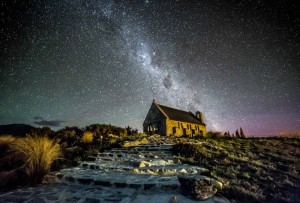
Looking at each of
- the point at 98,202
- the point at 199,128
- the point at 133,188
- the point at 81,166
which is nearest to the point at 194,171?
the point at 133,188

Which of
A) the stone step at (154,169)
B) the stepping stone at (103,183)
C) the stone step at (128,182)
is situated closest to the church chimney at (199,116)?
the stone step at (154,169)

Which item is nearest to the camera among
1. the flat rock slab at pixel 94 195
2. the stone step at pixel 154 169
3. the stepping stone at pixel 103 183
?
the flat rock slab at pixel 94 195

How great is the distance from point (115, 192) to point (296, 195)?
4.69 metres

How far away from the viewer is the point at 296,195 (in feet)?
14.3

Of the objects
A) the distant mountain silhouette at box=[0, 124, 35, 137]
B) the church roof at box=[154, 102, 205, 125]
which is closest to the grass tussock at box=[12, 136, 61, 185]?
the distant mountain silhouette at box=[0, 124, 35, 137]

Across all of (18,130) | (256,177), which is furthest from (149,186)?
(18,130)

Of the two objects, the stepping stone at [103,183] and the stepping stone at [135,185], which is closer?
the stepping stone at [135,185]

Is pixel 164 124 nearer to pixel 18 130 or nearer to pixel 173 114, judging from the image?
pixel 173 114

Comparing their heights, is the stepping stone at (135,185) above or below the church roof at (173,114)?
below

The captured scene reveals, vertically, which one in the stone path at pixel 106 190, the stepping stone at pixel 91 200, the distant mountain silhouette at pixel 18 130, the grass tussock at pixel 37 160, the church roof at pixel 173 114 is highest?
the church roof at pixel 173 114

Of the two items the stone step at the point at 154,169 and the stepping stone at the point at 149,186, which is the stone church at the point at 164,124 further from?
the stepping stone at the point at 149,186

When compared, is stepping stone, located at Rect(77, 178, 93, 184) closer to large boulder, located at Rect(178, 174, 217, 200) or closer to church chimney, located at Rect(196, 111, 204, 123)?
large boulder, located at Rect(178, 174, 217, 200)

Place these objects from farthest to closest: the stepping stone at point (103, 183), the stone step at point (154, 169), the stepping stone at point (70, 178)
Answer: the stone step at point (154, 169)
the stepping stone at point (70, 178)
the stepping stone at point (103, 183)

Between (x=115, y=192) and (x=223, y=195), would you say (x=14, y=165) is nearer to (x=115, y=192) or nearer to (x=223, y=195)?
(x=115, y=192)
